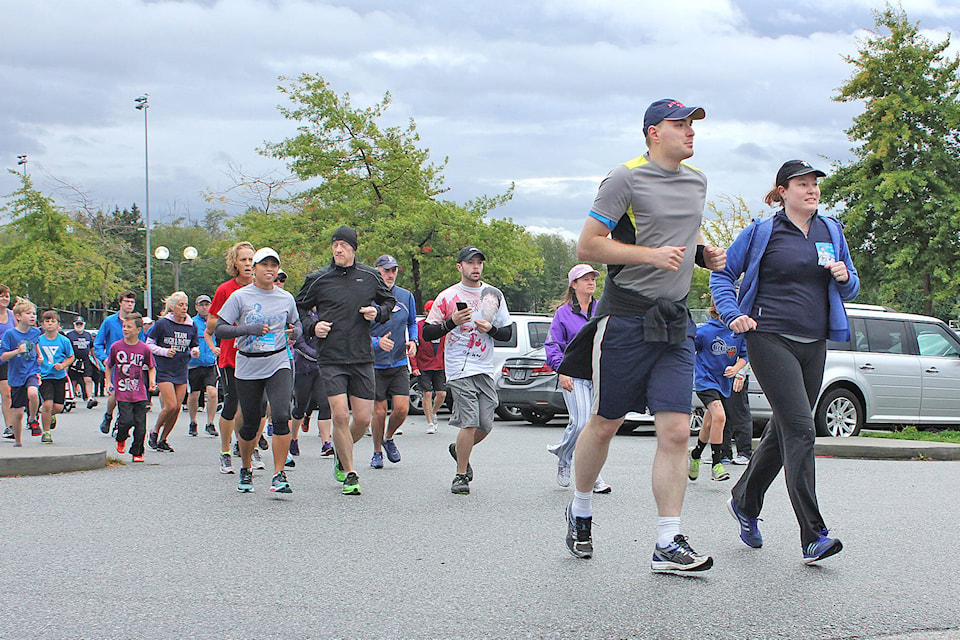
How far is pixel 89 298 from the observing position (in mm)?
46781

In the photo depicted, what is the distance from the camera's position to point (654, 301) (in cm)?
498

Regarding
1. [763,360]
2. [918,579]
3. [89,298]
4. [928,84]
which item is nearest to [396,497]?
[763,360]

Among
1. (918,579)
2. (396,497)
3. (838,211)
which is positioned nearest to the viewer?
(918,579)

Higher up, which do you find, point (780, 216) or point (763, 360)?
point (780, 216)

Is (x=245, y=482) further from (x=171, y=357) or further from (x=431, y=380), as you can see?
(x=431, y=380)

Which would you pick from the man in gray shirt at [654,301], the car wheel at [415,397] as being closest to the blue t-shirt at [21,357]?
the car wheel at [415,397]

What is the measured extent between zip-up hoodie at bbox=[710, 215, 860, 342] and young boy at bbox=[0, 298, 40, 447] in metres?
9.20

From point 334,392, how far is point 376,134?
24914 mm

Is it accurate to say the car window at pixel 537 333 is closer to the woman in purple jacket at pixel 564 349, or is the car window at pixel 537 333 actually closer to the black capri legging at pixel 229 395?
the woman in purple jacket at pixel 564 349

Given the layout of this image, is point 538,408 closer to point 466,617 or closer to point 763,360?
point 763,360

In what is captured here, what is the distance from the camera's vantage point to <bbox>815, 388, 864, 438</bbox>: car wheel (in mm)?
13008

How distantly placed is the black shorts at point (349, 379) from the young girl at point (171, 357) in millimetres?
3925

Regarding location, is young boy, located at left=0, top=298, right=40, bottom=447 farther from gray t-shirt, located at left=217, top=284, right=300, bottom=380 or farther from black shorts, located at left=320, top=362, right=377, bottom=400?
black shorts, located at left=320, top=362, right=377, bottom=400

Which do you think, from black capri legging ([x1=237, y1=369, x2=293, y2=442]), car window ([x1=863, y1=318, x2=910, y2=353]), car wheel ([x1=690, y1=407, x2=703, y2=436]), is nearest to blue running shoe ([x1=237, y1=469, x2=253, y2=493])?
black capri legging ([x1=237, y1=369, x2=293, y2=442])
